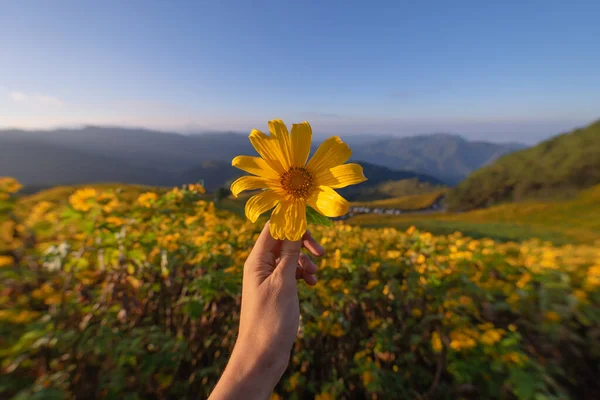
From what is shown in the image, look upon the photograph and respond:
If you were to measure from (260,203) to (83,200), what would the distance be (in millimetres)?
2101

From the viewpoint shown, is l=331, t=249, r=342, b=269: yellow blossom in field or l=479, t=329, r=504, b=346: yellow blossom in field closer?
l=479, t=329, r=504, b=346: yellow blossom in field

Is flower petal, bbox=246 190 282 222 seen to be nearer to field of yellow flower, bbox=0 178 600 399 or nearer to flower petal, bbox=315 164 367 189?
flower petal, bbox=315 164 367 189

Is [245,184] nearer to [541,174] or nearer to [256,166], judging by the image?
[256,166]

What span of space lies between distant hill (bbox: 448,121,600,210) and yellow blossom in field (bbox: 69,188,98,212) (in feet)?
272

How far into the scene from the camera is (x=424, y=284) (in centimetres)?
294

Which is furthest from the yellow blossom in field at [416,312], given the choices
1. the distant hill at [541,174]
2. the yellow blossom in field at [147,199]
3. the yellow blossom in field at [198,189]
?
the distant hill at [541,174]

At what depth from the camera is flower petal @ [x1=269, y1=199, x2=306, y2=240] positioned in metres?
1.20

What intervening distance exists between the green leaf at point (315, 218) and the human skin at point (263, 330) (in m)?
0.22

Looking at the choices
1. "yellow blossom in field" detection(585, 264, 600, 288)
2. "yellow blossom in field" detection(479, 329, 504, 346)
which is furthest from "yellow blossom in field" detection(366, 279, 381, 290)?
"yellow blossom in field" detection(585, 264, 600, 288)

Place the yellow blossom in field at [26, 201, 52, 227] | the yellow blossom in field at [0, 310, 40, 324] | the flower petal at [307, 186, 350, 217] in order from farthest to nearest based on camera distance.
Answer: the yellow blossom in field at [26, 201, 52, 227] < the yellow blossom in field at [0, 310, 40, 324] < the flower petal at [307, 186, 350, 217]

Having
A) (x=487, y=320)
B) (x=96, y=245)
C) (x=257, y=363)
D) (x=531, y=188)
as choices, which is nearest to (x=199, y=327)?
(x=96, y=245)

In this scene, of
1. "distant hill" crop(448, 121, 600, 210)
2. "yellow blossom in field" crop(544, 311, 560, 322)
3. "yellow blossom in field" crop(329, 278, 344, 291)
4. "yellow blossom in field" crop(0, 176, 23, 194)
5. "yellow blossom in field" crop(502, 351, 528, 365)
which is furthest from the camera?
"distant hill" crop(448, 121, 600, 210)

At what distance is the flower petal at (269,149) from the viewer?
129cm

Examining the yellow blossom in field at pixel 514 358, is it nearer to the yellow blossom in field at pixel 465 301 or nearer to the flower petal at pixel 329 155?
the yellow blossom in field at pixel 465 301
